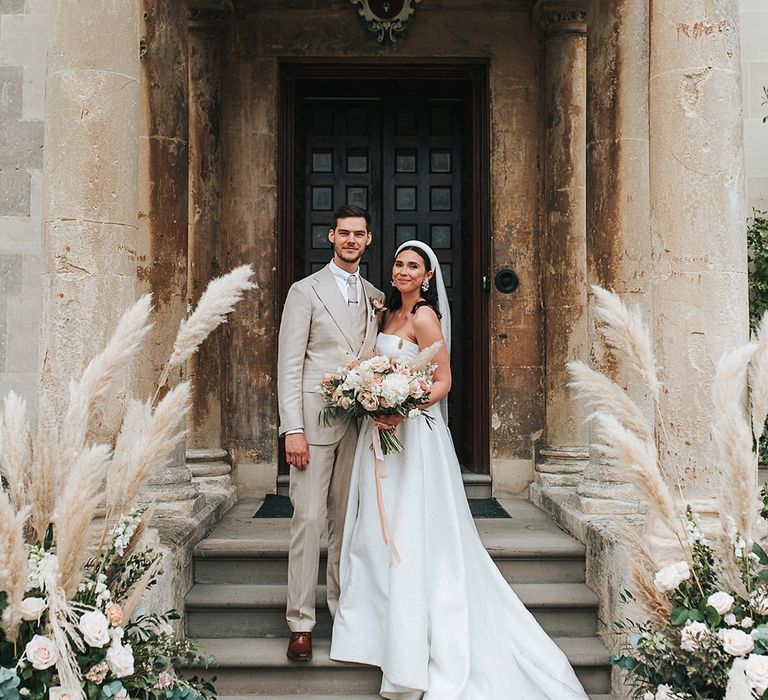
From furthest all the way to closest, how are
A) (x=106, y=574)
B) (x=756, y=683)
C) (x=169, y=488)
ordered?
(x=169, y=488)
(x=106, y=574)
(x=756, y=683)

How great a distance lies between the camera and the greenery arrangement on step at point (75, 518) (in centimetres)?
258

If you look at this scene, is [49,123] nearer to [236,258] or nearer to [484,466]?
[236,258]

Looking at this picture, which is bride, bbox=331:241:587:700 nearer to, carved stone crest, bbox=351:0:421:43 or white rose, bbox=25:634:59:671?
white rose, bbox=25:634:59:671

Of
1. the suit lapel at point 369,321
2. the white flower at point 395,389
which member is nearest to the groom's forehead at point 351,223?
the suit lapel at point 369,321

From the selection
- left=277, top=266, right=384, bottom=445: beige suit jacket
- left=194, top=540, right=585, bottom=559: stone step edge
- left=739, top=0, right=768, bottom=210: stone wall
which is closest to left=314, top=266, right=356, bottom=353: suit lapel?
left=277, top=266, right=384, bottom=445: beige suit jacket

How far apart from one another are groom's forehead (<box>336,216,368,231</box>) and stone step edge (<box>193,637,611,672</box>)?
2.28m

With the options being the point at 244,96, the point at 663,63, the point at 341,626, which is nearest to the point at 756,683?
the point at 341,626

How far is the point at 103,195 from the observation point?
4.42m

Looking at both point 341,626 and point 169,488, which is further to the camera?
point 169,488

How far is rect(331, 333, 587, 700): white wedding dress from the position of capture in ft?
13.9

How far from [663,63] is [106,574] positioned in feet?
12.4

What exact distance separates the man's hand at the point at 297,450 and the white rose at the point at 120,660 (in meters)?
1.62

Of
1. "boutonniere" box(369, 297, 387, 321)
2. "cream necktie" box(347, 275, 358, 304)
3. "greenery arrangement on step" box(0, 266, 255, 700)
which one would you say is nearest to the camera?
"greenery arrangement on step" box(0, 266, 255, 700)

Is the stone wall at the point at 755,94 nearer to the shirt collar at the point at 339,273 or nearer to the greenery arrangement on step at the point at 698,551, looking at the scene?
the shirt collar at the point at 339,273
